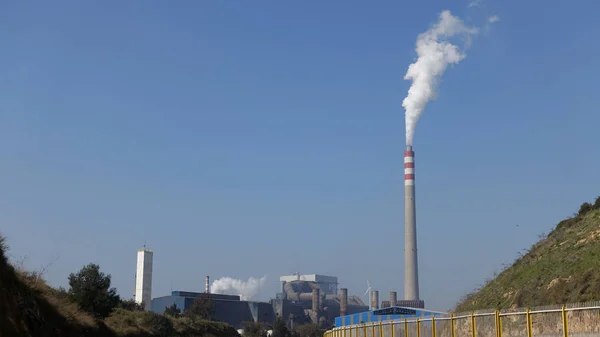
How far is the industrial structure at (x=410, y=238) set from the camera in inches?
4215

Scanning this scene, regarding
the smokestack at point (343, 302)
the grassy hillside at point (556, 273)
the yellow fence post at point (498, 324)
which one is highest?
the smokestack at point (343, 302)

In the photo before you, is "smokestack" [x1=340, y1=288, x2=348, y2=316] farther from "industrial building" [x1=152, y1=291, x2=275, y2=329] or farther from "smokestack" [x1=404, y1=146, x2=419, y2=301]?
"smokestack" [x1=404, y1=146, x2=419, y2=301]

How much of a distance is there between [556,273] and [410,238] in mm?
68998

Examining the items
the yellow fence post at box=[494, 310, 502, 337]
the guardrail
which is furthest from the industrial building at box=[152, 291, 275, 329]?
the yellow fence post at box=[494, 310, 502, 337]

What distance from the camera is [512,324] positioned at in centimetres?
2205

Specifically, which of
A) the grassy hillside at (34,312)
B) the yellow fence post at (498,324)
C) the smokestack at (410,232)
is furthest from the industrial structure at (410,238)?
the yellow fence post at (498,324)

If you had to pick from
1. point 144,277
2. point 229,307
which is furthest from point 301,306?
point 144,277

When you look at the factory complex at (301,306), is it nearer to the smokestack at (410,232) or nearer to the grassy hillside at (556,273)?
the smokestack at (410,232)

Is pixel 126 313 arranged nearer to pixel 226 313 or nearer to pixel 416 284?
pixel 416 284

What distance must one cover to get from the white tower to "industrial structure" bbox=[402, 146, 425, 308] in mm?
61467

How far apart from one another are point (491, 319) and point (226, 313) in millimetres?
158416

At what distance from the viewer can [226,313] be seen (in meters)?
175

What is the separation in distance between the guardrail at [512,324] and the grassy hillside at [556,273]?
8593 millimetres

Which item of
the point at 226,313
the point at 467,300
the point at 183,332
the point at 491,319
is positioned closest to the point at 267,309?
the point at 226,313
